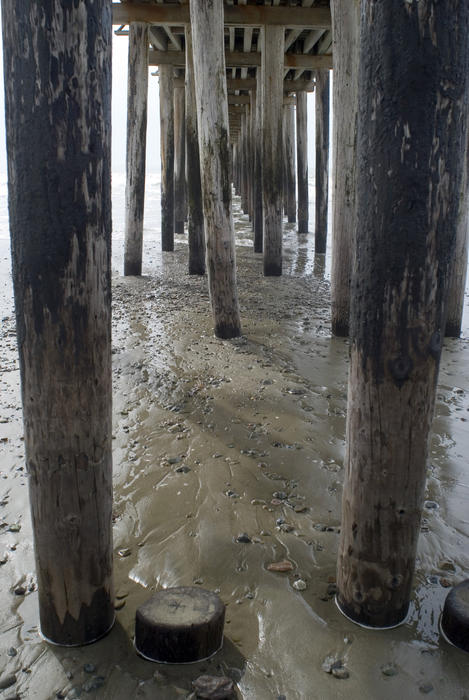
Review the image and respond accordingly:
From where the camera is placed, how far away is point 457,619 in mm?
2088

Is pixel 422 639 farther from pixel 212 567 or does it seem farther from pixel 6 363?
pixel 6 363

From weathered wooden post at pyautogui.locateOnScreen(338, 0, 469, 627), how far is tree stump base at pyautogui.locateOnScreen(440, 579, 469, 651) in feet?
0.48

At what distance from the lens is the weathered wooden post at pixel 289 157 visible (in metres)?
15.5

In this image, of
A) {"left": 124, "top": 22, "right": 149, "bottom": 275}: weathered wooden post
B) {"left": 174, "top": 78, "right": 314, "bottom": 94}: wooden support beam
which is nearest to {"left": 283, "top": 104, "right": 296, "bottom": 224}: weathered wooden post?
{"left": 174, "top": 78, "right": 314, "bottom": 94}: wooden support beam

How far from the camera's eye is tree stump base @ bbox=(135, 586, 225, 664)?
2010mm

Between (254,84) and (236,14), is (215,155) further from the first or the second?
(254,84)

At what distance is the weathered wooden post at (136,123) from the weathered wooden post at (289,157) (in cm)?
797

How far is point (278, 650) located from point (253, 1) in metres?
7.69

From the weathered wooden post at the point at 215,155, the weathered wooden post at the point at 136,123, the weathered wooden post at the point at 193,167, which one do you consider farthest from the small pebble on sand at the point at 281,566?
the weathered wooden post at the point at 193,167

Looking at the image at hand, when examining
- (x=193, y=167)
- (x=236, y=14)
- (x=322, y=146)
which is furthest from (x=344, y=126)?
(x=322, y=146)

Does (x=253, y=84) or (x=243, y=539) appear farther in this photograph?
(x=253, y=84)

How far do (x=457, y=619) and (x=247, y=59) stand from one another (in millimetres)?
10492

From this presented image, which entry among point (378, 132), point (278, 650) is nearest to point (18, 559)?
point (278, 650)

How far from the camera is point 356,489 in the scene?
218cm
